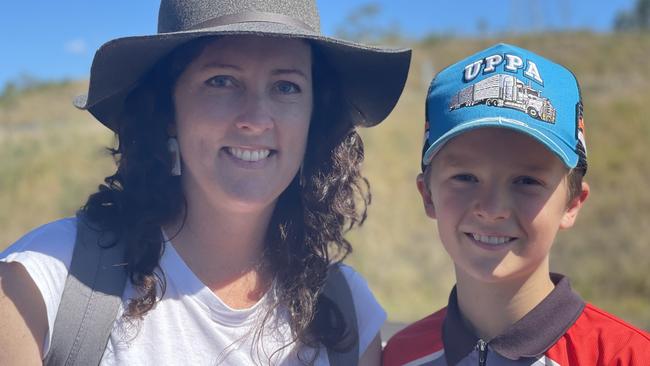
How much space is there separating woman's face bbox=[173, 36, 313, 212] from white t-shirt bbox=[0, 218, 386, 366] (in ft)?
0.83

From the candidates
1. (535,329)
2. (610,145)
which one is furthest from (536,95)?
(610,145)

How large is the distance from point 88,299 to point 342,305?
28.0 inches

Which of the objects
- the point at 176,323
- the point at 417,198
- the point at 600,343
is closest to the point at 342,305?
the point at 176,323

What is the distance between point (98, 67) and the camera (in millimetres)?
1851

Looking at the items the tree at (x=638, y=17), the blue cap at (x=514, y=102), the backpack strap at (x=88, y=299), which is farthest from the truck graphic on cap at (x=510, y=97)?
the tree at (x=638, y=17)

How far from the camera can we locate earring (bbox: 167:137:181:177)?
2.03 meters

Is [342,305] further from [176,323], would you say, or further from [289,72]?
[289,72]

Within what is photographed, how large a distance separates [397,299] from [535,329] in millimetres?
9603

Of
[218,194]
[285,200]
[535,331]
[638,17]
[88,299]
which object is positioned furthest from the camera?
[638,17]

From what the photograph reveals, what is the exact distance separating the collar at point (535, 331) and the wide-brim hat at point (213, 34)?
0.76 metres

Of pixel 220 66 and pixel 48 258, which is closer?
pixel 48 258

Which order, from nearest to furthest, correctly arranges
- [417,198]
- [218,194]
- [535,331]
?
Result: 1. [535,331]
2. [218,194]
3. [417,198]

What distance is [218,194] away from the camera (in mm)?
1922

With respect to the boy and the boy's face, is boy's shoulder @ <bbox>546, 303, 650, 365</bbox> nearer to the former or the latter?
the boy
